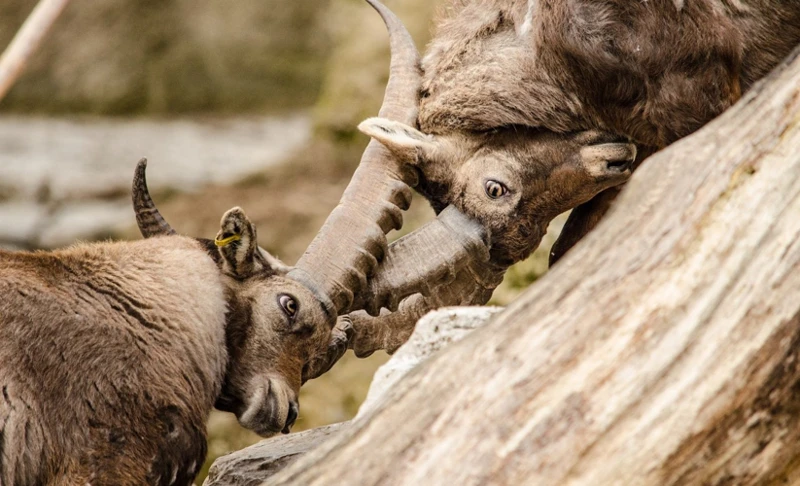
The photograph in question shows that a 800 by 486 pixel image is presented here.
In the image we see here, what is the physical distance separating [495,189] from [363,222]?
0.70 meters

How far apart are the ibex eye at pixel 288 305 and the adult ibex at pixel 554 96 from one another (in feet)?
2.28

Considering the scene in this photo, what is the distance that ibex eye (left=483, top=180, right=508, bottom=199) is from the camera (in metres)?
4.86

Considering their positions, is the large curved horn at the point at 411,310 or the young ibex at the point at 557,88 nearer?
the young ibex at the point at 557,88

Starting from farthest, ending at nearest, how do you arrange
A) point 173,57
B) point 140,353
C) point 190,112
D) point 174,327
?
point 190,112 < point 173,57 < point 174,327 < point 140,353

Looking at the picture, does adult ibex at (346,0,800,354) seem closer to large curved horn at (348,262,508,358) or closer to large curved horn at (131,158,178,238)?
large curved horn at (348,262,508,358)

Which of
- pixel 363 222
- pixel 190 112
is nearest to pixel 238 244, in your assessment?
pixel 363 222

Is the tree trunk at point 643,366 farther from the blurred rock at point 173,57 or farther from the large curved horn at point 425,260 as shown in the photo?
the blurred rock at point 173,57

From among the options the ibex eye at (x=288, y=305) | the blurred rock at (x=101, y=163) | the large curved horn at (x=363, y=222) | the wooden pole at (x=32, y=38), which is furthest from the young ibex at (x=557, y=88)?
the blurred rock at (x=101, y=163)

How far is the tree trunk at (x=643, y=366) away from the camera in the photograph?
Result: 8.91ft

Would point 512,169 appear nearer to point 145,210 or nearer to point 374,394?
point 374,394

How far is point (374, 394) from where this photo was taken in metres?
4.21

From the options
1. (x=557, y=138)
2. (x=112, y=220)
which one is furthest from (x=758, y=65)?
(x=112, y=220)

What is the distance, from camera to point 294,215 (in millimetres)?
11008

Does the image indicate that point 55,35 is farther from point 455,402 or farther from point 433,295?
point 455,402
